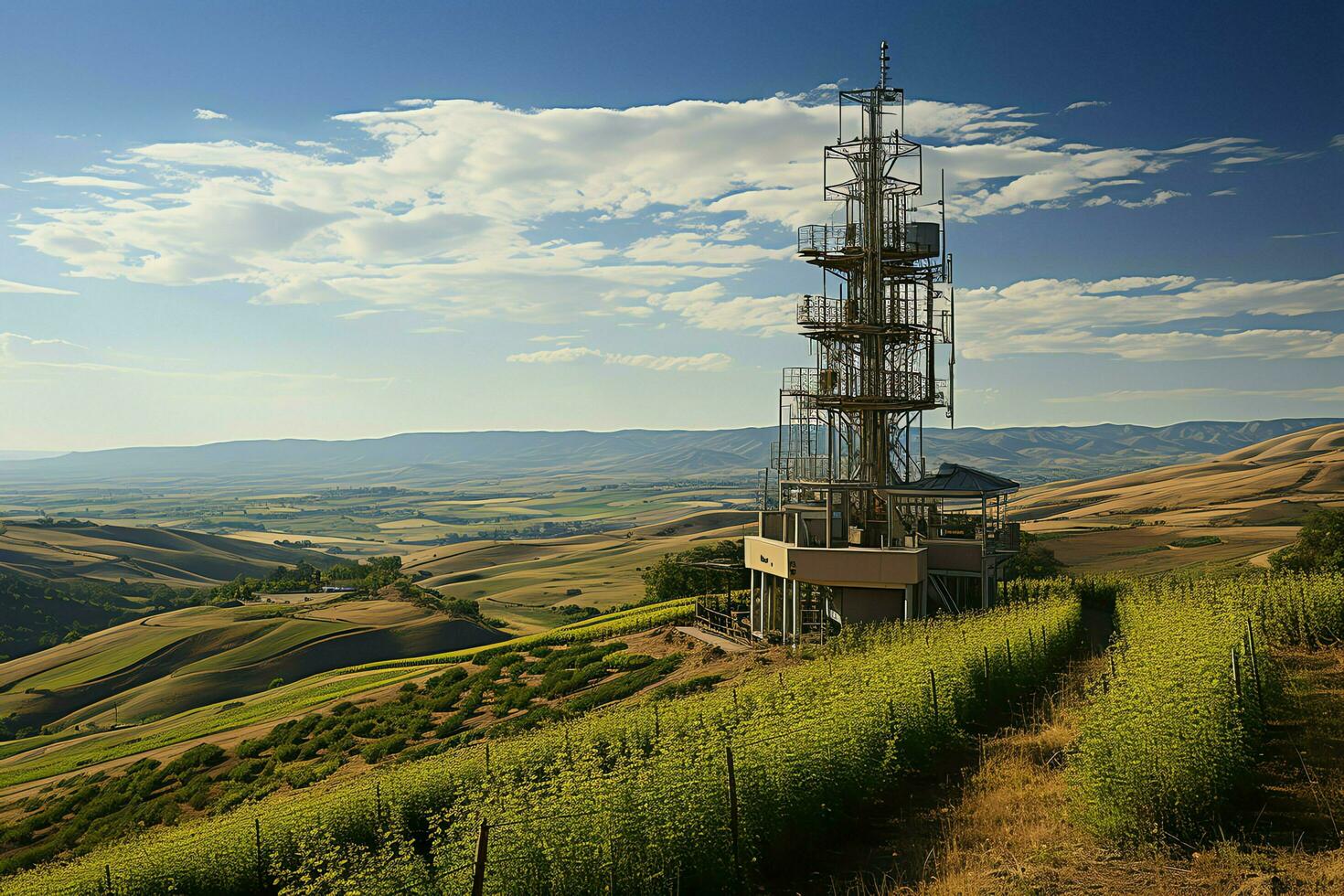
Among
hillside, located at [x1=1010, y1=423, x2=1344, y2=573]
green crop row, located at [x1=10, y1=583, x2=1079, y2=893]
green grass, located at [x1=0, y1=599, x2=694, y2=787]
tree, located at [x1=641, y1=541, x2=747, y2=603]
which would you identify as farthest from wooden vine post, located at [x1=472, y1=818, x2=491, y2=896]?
hillside, located at [x1=1010, y1=423, x2=1344, y2=573]

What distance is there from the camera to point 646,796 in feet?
37.9

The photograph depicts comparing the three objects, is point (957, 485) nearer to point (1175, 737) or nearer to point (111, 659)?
point (1175, 737)

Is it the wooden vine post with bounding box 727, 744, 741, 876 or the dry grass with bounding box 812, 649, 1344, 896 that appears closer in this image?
the dry grass with bounding box 812, 649, 1344, 896

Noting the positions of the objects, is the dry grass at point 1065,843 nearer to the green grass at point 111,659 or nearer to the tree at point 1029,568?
the tree at point 1029,568

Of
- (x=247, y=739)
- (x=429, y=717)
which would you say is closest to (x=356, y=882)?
(x=429, y=717)

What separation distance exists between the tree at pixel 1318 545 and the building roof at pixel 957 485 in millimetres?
15138

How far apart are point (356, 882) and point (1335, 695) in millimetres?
18253

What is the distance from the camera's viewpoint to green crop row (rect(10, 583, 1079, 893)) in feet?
36.3

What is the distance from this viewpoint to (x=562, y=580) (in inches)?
6939

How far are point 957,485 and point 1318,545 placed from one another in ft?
67.3

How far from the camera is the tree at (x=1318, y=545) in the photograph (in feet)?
130

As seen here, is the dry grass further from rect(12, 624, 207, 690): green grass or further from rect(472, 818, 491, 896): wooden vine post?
rect(12, 624, 207, 690): green grass

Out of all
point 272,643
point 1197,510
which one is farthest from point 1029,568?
point 1197,510

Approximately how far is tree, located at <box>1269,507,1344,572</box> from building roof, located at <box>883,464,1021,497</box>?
15.1 meters
